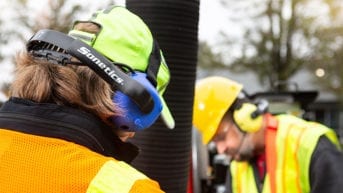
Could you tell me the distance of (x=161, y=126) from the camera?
7.27 ft

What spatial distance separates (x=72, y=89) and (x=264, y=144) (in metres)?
2.36

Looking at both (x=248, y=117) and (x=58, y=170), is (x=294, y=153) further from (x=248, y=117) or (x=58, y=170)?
(x=58, y=170)

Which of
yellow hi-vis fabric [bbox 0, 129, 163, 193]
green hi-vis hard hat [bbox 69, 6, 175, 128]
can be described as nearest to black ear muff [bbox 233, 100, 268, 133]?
green hi-vis hard hat [bbox 69, 6, 175, 128]

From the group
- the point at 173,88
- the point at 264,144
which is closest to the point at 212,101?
the point at 264,144

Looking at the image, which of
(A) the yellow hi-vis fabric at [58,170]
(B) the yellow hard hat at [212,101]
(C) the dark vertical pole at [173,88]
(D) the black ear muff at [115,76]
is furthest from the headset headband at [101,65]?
(B) the yellow hard hat at [212,101]

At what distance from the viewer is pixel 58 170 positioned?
1.24 m

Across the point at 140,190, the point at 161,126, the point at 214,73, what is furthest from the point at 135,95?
the point at 214,73

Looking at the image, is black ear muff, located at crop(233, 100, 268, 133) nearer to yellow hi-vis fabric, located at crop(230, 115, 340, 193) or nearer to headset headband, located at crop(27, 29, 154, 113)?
yellow hi-vis fabric, located at crop(230, 115, 340, 193)

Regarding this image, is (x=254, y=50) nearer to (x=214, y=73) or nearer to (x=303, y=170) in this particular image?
(x=214, y=73)

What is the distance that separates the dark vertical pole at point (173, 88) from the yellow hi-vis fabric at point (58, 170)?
3.03 ft

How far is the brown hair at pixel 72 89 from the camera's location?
141 centimetres

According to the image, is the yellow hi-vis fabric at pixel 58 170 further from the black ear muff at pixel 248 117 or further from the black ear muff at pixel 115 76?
the black ear muff at pixel 248 117

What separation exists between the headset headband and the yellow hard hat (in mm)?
2327

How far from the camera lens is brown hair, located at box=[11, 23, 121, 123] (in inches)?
55.3
